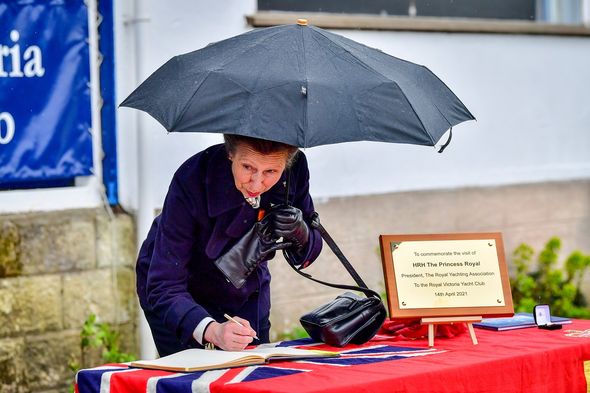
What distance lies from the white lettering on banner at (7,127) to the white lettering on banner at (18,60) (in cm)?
20

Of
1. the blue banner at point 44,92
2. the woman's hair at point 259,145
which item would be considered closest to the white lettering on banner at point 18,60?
the blue banner at point 44,92

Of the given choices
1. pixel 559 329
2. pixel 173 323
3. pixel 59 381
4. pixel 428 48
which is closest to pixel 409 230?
pixel 428 48

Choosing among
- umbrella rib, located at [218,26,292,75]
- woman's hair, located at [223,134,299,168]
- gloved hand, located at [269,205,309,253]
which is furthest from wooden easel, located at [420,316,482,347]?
umbrella rib, located at [218,26,292,75]

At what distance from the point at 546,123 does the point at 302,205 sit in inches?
169

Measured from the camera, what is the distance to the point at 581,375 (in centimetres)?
377

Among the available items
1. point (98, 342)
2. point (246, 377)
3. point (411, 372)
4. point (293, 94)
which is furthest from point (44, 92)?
point (411, 372)

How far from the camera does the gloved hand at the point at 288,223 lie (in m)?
3.71

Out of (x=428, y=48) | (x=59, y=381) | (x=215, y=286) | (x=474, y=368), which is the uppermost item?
(x=428, y=48)

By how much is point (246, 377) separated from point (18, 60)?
10.0ft

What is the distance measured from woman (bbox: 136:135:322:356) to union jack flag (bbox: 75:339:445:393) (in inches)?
10.1

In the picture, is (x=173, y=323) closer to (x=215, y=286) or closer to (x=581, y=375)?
(x=215, y=286)

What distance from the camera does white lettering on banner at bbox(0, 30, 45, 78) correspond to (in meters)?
5.71

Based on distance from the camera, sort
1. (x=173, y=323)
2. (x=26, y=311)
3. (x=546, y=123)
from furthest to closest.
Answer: (x=546, y=123) → (x=26, y=311) → (x=173, y=323)

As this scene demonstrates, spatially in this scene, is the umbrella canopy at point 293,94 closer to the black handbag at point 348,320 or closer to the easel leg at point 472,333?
the black handbag at point 348,320
